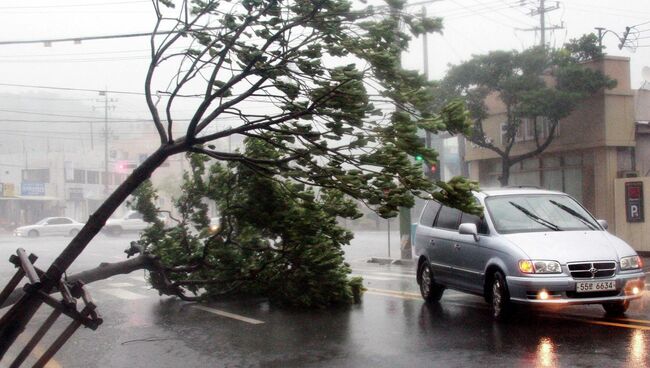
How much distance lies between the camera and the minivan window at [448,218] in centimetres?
1180

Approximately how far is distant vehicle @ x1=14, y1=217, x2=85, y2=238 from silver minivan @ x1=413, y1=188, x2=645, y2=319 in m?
42.7

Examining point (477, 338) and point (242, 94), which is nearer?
point (242, 94)

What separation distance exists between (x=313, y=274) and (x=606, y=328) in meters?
4.35

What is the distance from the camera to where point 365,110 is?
7.95 meters

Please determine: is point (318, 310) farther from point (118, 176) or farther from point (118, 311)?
point (118, 176)

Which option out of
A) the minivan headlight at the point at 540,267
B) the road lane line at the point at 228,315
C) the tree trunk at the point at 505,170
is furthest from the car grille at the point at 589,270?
the tree trunk at the point at 505,170

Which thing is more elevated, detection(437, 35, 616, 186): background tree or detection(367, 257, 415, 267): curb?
detection(437, 35, 616, 186): background tree

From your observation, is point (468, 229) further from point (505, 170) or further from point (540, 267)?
point (505, 170)

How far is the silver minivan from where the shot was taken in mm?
9375

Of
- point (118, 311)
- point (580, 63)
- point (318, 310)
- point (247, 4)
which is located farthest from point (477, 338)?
point (580, 63)

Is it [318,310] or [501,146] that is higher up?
[501,146]

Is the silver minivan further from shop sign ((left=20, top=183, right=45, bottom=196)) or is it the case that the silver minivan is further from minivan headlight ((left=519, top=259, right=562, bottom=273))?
shop sign ((left=20, top=183, right=45, bottom=196))

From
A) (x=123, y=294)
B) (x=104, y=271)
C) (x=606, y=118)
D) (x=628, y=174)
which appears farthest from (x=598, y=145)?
(x=104, y=271)

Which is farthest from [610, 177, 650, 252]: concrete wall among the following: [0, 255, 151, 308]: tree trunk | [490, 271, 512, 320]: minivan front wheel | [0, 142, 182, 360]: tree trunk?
[0, 142, 182, 360]: tree trunk
